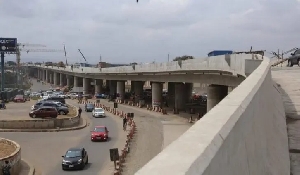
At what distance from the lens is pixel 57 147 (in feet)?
91.1

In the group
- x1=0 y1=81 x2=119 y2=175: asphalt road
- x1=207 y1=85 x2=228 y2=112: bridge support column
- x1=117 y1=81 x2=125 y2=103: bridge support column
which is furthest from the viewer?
x1=117 y1=81 x2=125 y2=103: bridge support column

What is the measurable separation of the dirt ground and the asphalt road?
0.98 metres

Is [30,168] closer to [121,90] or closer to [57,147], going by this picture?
[57,147]

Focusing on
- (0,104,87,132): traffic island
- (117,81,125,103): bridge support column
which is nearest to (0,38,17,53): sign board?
(117,81,125,103): bridge support column

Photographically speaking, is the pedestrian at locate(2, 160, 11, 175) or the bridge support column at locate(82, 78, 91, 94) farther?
the bridge support column at locate(82, 78, 91, 94)

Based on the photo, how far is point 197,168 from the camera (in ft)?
9.30

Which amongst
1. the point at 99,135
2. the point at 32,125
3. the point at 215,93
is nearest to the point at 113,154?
the point at 99,135

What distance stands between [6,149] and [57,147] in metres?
4.20

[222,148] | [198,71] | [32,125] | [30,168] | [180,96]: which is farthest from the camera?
[180,96]

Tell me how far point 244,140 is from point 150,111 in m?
51.0

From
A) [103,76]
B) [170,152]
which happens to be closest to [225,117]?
[170,152]

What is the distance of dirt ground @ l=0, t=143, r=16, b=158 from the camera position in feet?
74.6

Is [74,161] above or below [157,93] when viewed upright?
below

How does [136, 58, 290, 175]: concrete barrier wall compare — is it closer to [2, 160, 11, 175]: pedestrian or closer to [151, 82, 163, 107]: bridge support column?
[2, 160, 11, 175]: pedestrian
